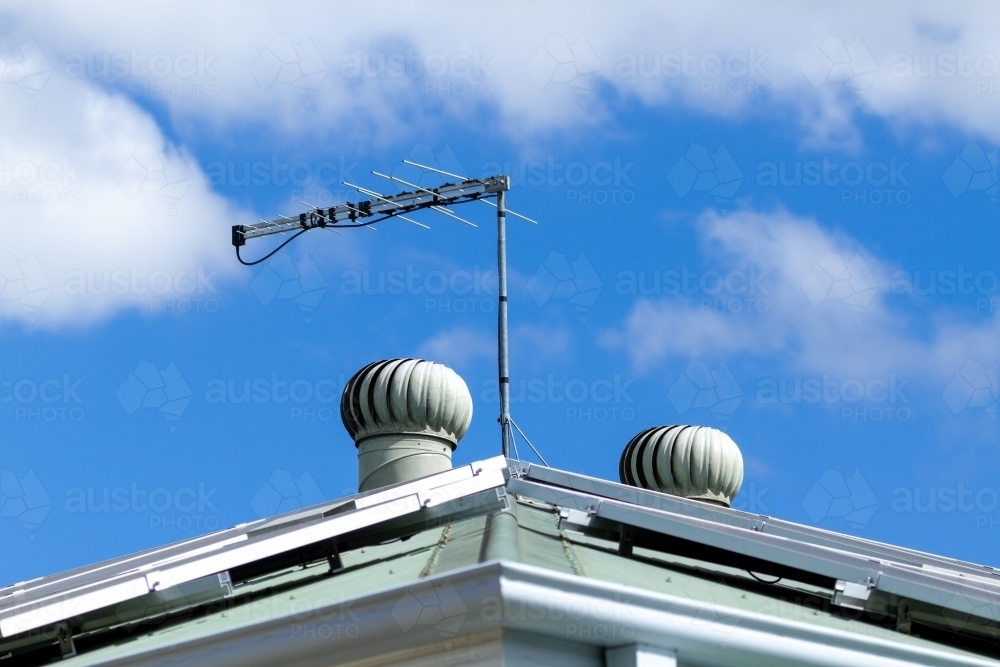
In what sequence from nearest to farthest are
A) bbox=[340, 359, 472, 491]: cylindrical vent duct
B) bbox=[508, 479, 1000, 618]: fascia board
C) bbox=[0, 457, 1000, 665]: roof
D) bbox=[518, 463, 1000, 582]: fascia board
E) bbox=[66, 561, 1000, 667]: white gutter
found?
bbox=[66, 561, 1000, 667]: white gutter → bbox=[0, 457, 1000, 665]: roof → bbox=[508, 479, 1000, 618]: fascia board → bbox=[518, 463, 1000, 582]: fascia board → bbox=[340, 359, 472, 491]: cylindrical vent duct

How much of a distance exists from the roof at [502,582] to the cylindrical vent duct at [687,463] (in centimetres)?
575

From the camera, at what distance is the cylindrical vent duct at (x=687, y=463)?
15680mm

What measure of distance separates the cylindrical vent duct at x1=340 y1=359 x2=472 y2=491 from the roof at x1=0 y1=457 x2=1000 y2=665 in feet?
11.7

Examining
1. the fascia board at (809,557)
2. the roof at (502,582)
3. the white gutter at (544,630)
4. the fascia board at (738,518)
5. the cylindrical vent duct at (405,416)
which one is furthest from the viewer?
the cylindrical vent duct at (405,416)

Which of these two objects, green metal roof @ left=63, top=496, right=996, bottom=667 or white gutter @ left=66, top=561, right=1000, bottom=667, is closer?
white gutter @ left=66, top=561, right=1000, bottom=667

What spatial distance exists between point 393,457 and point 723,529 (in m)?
5.71

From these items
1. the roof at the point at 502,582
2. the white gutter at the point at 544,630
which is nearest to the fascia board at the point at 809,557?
the roof at the point at 502,582

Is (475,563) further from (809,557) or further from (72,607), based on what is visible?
(72,607)

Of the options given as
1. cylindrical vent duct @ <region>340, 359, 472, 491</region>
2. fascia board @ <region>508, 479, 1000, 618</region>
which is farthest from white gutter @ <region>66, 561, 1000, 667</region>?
cylindrical vent duct @ <region>340, 359, 472, 491</region>

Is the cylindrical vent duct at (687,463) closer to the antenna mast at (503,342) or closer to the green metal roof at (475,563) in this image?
the antenna mast at (503,342)

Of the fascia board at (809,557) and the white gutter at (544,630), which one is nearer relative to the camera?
the white gutter at (544,630)

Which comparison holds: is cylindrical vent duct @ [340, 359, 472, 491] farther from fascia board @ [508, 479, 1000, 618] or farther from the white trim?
the white trim

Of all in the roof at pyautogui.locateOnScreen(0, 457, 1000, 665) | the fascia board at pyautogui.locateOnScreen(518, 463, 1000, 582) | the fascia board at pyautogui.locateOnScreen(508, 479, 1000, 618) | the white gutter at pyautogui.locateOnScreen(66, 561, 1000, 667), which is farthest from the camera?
the fascia board at pyautogui.locateOnScreen(518, 463, 1000, 582)

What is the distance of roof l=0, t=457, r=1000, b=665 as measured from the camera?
630 cm
